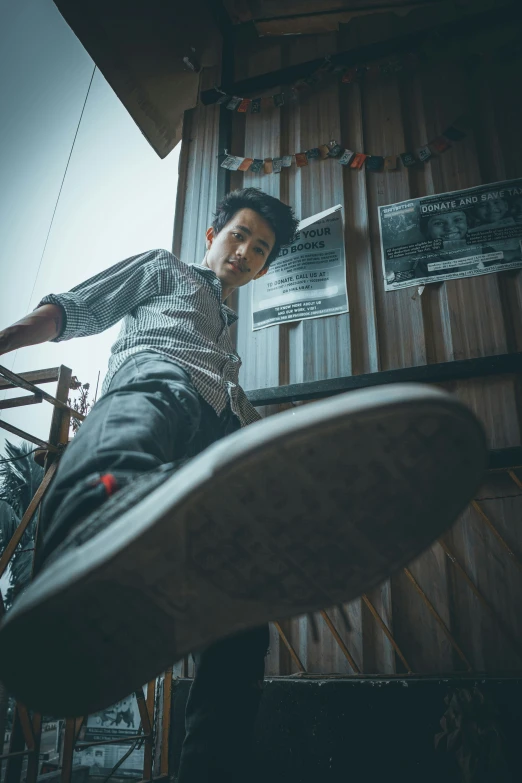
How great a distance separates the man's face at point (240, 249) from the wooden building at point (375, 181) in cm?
71

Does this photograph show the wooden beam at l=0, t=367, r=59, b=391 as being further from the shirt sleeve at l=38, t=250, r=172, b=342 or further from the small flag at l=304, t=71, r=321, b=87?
the small flag at l=304, t=71, r=321, b=87

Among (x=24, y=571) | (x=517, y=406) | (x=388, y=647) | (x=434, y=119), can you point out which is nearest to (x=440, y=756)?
(x=388, y=647)

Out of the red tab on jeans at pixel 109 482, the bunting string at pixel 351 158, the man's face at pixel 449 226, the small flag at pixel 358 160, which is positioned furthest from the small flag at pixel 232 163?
the red tab on jeans at pixel 109 482

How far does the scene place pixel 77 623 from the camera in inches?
27.4

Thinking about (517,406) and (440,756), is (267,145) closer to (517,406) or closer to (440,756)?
(517,406)

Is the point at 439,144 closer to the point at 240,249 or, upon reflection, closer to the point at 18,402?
the point at 240,249

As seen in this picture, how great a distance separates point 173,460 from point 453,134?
2.61 metres

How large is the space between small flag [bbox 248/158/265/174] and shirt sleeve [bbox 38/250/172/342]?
186cm

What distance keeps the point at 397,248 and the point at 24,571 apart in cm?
1114

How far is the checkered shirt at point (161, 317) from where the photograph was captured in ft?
4.13

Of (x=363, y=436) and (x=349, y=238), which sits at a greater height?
(x=349, y=238)

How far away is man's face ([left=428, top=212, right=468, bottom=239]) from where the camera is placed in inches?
103

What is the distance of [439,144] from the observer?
2803 millimetres


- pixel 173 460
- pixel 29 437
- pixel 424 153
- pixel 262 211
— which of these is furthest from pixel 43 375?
pixel 424 153
